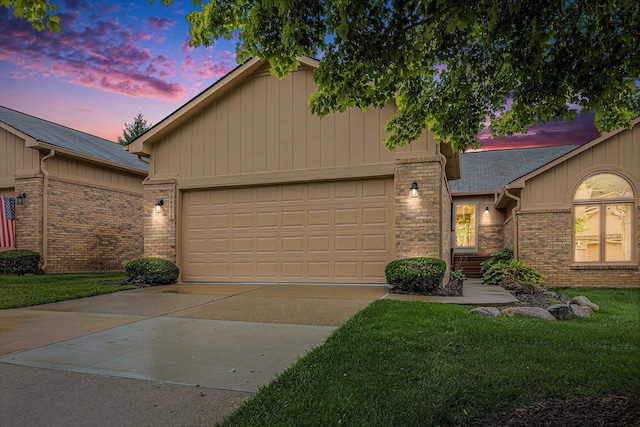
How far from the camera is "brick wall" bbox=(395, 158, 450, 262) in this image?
844 cm

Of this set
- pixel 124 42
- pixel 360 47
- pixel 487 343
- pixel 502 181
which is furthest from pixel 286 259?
pixel 502 181

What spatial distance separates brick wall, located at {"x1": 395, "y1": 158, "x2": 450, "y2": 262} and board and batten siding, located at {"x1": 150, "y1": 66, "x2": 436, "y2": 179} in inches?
15.5

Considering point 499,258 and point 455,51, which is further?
point 499,258

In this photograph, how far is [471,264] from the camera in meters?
14.3

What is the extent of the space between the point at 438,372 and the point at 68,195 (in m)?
14.2

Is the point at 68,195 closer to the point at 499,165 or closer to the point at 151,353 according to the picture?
the point at 151,353

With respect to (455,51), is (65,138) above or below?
above

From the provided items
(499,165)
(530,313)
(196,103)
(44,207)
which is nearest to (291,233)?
(196,103)

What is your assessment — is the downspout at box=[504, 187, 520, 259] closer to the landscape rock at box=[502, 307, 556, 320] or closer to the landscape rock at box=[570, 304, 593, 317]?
the landscape rock at box=[570, 304, 593, 317]

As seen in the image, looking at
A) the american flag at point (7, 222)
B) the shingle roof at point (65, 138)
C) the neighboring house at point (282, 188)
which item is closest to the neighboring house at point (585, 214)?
the neighboring house at point (282, 188)

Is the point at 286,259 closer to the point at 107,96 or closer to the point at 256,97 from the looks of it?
the point at 256,97

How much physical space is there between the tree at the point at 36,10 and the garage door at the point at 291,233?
6554mm

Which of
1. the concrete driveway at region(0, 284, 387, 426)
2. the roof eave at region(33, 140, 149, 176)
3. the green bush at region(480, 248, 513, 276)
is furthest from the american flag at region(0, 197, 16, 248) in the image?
the green bush at region(480, 248, 513, 276)

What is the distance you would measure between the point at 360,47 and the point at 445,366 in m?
2.92
